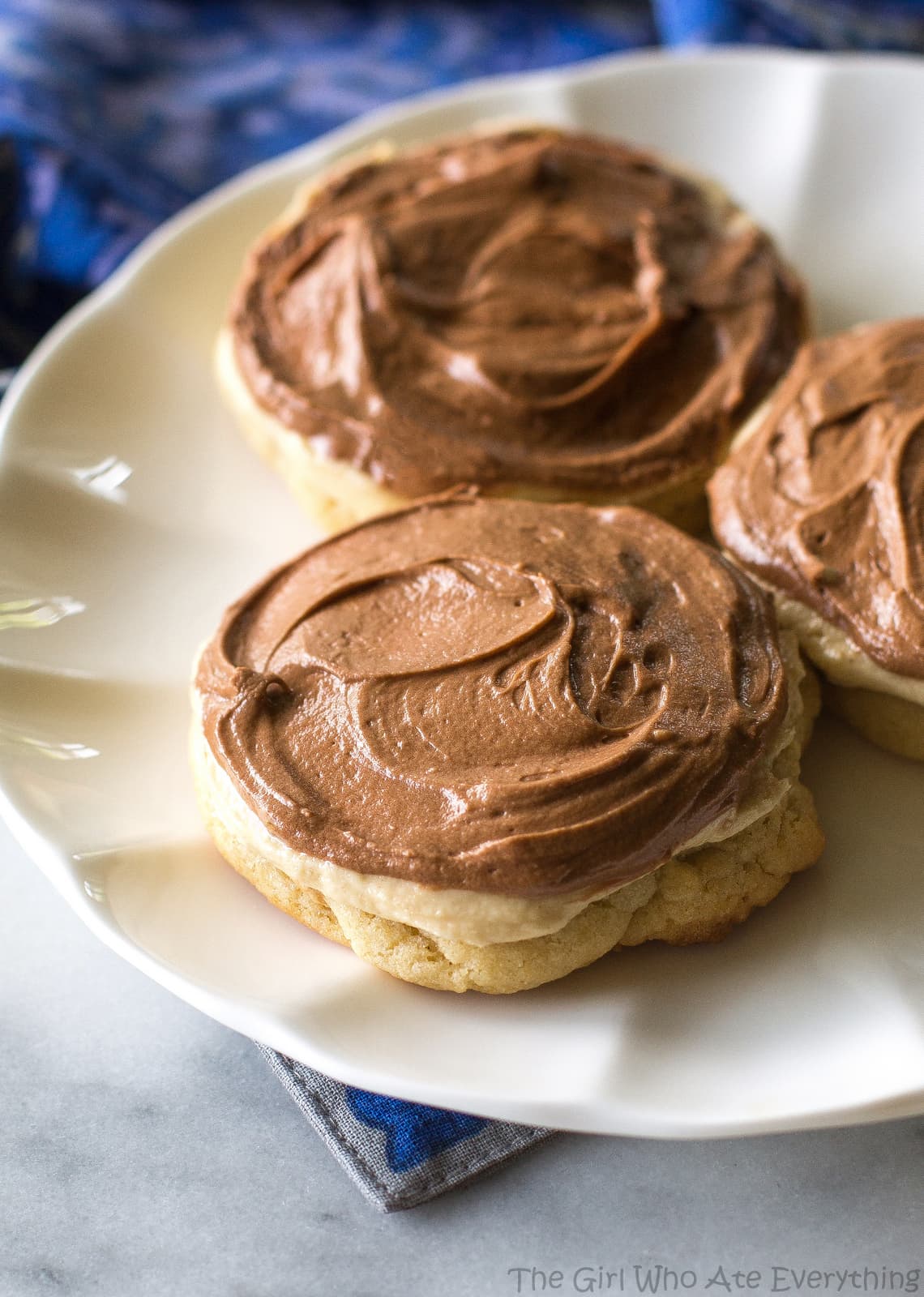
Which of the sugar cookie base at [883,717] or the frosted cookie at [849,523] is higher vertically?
the frosted cookie at [849,523]

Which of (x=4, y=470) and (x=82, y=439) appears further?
(x=82, y=439)

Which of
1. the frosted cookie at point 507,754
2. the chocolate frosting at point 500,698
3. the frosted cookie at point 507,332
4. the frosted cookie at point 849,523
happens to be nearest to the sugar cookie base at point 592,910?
the frosted cookie at point 507,754

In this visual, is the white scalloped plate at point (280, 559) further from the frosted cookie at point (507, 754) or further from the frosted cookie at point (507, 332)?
the frosted cookie at point (507, 332)

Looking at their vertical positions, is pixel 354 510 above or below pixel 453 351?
below

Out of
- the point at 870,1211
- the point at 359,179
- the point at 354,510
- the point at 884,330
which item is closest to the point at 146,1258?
the point at 870,1211

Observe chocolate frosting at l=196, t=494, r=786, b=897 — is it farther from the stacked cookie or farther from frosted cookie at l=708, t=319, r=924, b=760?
frosted cookie at l=708, t=319, r=924, b=760

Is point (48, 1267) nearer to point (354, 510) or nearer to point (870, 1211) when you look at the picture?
point (870, 1211)
